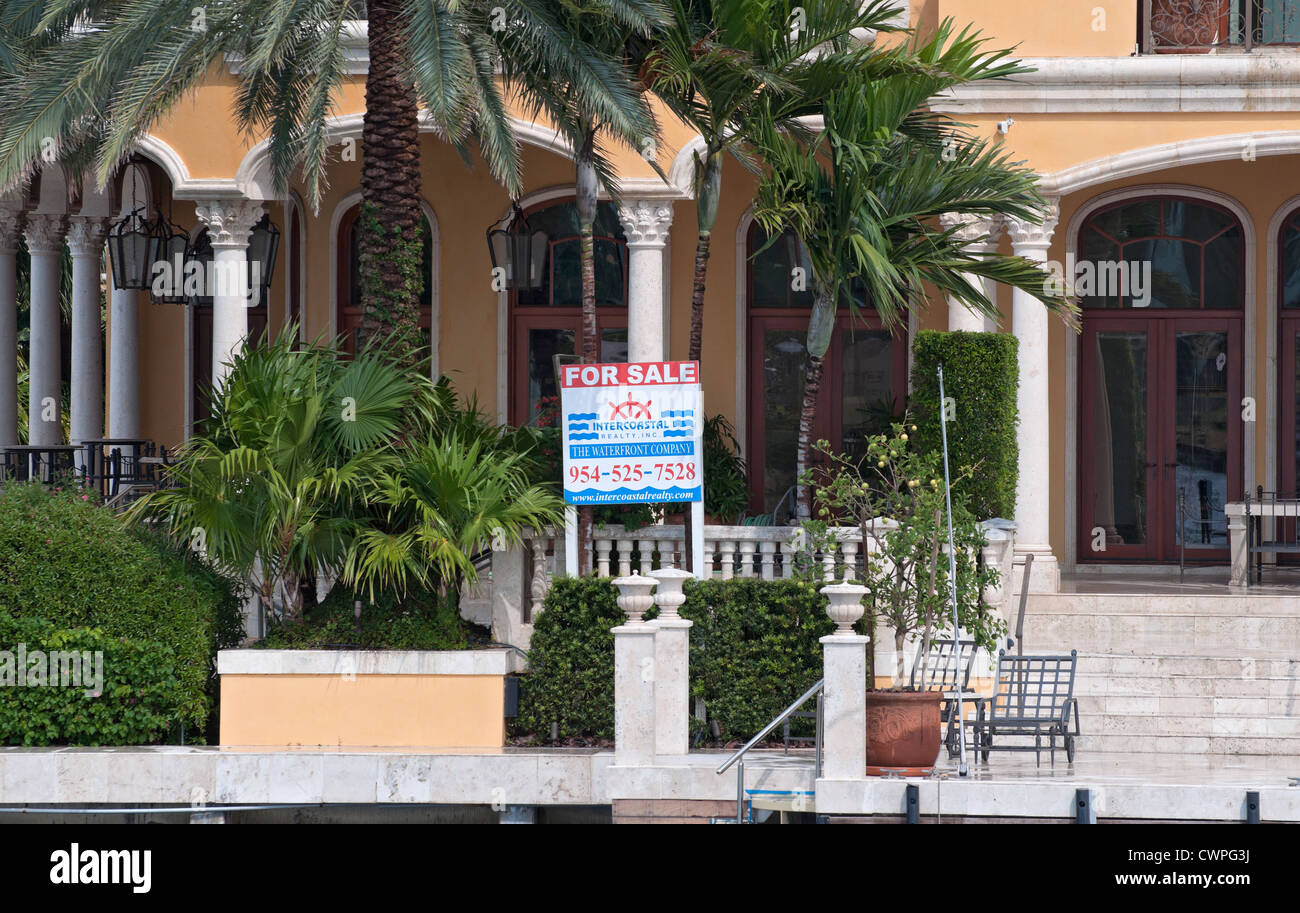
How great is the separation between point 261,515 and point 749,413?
737 centimetres

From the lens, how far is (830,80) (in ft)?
43.2

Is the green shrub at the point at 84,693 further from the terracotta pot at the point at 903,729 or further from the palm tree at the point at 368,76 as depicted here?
the terracotta pot at the point at 903,729

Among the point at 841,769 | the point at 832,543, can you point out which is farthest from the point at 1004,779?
the point at 832,543

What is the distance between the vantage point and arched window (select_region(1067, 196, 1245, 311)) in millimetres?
18094

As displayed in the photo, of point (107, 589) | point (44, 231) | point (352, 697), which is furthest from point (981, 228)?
point (44, 231)

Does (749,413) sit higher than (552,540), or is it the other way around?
(749,413)

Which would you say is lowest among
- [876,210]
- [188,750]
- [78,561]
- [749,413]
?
[188,750]

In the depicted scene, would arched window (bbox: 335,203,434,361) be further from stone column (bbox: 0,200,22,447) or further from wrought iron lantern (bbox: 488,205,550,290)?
stone column (bbox: 0,200,22,447)

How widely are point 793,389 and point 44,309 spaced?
27.9 feet

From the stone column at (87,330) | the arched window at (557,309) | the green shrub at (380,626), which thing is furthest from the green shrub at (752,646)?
the stone column at (87,330)

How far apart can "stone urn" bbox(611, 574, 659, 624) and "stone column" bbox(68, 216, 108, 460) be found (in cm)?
858

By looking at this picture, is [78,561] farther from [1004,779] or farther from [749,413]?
[749,413]

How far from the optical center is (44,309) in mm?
18984
